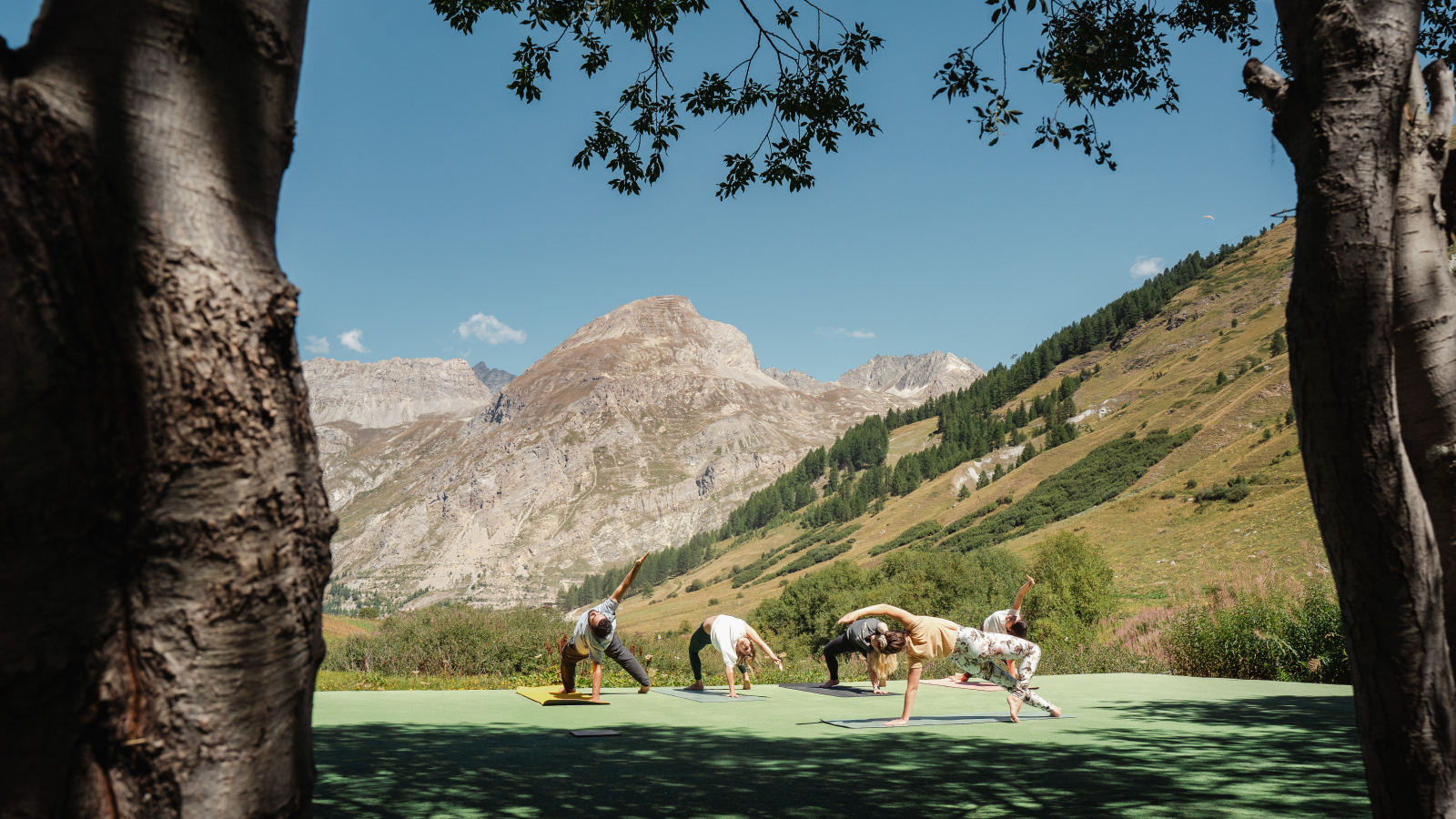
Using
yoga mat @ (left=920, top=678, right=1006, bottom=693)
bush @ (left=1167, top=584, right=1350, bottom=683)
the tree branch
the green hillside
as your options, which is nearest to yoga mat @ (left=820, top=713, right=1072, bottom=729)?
yoga mat @ (left=920, top=678, right=1006, bottom=693)

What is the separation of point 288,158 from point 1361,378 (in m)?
2.91

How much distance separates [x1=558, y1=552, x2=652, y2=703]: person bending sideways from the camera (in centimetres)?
1014

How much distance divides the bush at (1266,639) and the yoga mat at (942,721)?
18.0 ft

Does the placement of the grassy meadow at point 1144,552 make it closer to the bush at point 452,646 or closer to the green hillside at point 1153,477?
the bush at point 452,646

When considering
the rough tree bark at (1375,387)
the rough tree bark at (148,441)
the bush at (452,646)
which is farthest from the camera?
the bush at (452,646)

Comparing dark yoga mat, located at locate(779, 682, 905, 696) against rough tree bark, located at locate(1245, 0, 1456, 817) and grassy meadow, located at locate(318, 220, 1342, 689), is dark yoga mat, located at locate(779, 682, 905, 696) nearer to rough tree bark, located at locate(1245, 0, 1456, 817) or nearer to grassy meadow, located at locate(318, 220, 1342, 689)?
grassy meadow, located at locate(318, 220, 1342, 689)

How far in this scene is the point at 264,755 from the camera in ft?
5.30

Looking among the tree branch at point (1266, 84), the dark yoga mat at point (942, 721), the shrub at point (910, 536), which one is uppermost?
the shrub at point (910, 536)

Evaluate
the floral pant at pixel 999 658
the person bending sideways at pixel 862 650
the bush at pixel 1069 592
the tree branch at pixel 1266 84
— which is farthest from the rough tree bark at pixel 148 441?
the bush at pixel 1069 592

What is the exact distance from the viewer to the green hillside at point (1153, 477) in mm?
52200

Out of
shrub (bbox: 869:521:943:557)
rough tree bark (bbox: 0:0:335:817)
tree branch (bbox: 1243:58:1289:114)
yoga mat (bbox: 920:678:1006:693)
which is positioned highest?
shrub (bbox: 869:521:943:557)

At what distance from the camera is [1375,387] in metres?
2.26

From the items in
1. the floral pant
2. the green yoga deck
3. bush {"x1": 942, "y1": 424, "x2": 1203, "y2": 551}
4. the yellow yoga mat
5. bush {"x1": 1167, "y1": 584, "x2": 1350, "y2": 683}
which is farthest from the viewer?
bush {"x1": 942, "y1": 424, "x2": 1203, "y2": 551}

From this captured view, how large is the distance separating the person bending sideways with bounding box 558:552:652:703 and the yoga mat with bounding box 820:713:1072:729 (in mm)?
3119
